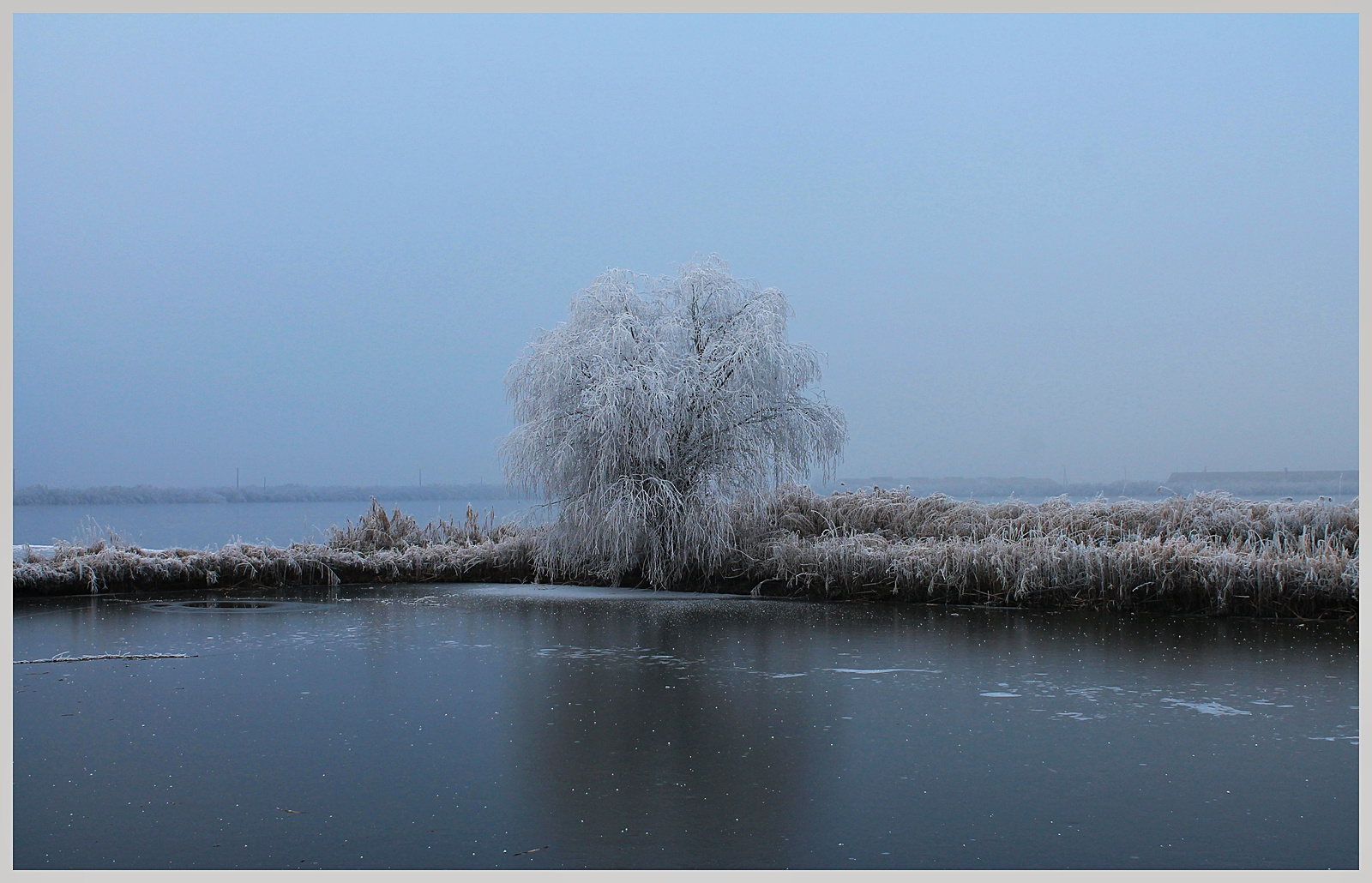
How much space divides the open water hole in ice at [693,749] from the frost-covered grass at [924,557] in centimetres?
81

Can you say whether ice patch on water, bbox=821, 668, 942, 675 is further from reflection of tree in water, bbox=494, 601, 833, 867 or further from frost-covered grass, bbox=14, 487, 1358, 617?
frost-covered grass, bbox=14, 487, 1358, 617

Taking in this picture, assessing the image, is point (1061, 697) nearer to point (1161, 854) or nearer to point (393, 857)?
point (1161, 854)

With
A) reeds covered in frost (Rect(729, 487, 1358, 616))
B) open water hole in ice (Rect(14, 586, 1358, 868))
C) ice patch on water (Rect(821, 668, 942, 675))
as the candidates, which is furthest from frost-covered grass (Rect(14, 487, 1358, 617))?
ice patch on water (Rect(821, 668, 942, 675))

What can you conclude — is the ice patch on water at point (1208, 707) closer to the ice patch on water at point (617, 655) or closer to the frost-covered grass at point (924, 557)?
the ice patch on water at point (617, 655)

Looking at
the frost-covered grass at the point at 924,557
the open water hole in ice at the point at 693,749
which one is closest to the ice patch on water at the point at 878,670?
the open water hole in ice at the point at 693,749

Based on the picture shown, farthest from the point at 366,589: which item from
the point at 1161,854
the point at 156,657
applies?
the point at 1161,854

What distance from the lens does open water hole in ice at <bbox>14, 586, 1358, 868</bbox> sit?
2.98 m

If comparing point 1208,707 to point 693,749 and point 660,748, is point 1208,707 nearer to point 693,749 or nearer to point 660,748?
point 693,749

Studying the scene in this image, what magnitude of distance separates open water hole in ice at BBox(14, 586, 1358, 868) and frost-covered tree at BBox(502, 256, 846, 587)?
134 inches

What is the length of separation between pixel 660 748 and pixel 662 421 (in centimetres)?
700

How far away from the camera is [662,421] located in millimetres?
10938

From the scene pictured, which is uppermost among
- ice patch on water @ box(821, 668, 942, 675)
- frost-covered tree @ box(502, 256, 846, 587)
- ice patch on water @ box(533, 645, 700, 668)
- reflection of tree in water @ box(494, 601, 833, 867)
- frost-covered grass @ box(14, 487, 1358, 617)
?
frost-covered tree @ box(502, 256, 846, 587)

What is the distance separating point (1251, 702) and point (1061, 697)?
2.86 ft

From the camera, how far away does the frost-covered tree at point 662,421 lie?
10828 millimetres
